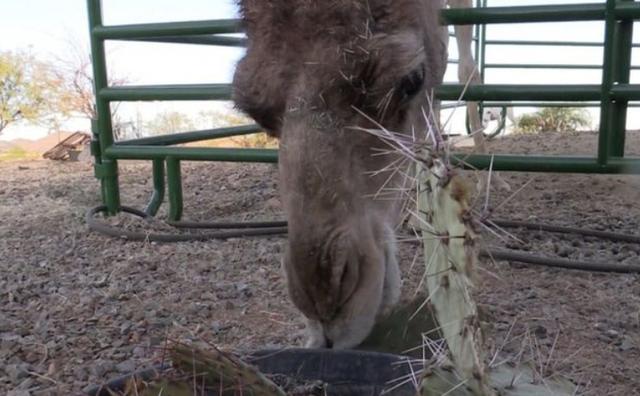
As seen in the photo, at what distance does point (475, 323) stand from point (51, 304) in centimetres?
274

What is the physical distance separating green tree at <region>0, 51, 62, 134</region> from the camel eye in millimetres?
12472

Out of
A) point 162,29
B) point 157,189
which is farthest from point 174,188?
point 162,29

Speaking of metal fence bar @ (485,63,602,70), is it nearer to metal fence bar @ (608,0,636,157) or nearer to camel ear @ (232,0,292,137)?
metal fence bar @ (608,0,636,157)

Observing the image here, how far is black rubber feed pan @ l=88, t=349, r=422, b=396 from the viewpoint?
1.90 metres

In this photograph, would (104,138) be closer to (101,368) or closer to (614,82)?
(101,368)

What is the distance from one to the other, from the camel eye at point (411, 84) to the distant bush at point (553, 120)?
36.2ft

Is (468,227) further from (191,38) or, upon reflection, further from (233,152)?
(191,38)

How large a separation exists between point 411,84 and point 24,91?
13.4m

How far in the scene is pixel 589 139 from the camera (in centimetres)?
859

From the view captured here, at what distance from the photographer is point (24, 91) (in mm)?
13945

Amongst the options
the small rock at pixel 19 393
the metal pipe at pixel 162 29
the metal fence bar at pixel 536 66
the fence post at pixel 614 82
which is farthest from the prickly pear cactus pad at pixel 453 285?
the metal fence bar at pixel 536 66

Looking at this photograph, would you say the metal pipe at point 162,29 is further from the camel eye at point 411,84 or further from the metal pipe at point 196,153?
the camel eye at point 411,84

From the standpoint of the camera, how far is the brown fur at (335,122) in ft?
6.98

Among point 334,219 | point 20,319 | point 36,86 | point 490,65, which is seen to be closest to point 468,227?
point 334,219
